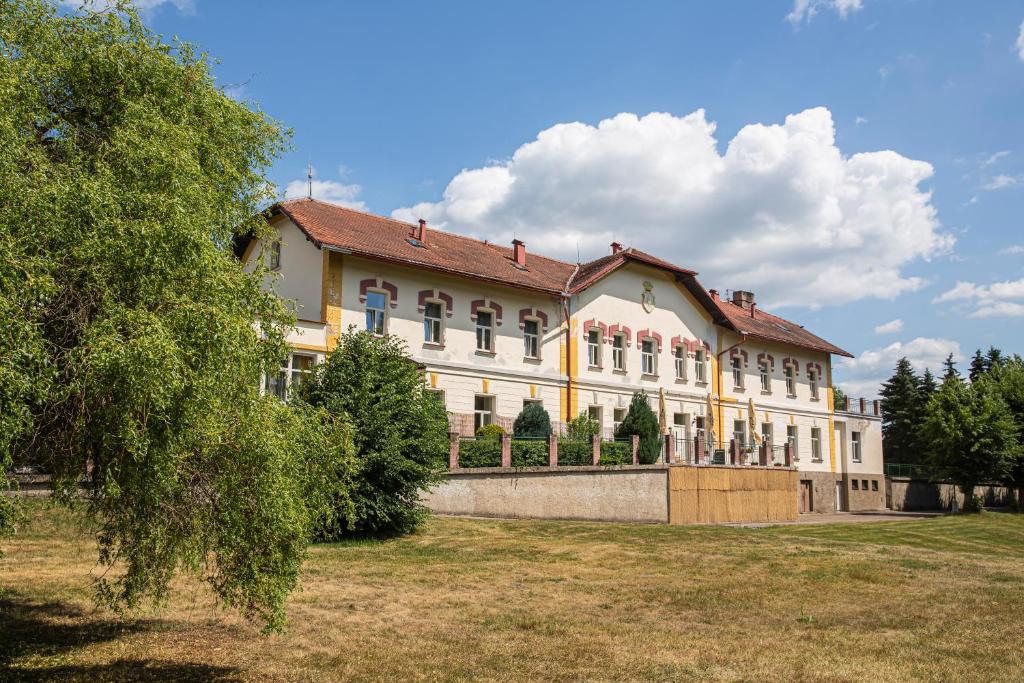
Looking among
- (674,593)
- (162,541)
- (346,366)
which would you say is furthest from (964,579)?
(162,541)

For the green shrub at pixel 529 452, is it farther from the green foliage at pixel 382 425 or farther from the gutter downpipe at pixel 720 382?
the gutter downpipe at pixel 720 382

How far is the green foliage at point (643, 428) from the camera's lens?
2638 centimetres

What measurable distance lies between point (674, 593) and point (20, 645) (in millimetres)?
8927

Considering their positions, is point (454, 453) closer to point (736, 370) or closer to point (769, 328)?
point (736, 370)

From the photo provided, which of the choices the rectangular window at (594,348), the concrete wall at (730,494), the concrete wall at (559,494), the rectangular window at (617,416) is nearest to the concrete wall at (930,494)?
the concrete wall at (730,494)

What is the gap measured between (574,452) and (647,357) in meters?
10.5

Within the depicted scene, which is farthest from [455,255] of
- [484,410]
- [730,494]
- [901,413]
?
[901,413]

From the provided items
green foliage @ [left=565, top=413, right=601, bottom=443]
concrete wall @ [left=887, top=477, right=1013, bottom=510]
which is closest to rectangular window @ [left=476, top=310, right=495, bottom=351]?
green foliage @ [left=565, top=413, right=601, bottom=443]

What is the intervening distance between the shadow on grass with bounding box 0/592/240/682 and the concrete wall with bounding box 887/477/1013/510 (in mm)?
40116

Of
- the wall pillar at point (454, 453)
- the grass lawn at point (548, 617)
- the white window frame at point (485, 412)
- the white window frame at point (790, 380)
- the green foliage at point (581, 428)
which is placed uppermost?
the white window frame at point (790, 380)

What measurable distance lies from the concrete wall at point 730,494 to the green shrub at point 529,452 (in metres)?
3.52

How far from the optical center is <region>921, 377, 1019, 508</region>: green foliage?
35.8 meters

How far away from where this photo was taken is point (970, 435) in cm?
3609

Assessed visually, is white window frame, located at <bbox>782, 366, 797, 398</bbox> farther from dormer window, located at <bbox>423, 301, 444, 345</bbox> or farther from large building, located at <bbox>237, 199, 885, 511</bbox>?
dormer window, located at <bbox>423, 301, 444, 345</bbox>
